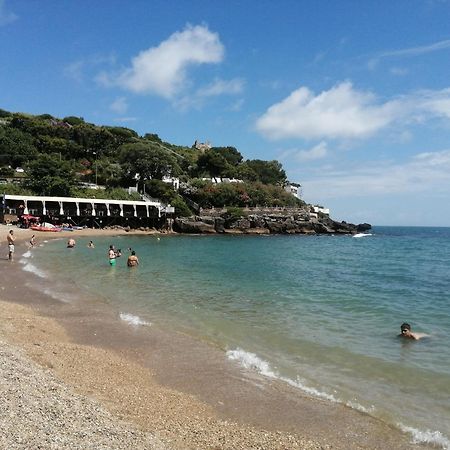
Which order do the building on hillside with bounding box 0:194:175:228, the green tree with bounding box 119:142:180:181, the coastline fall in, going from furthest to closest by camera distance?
the green tree with bounding box 119:142:180:181 < the building on hillside with bounding box 0:194:175:228 < the coastline

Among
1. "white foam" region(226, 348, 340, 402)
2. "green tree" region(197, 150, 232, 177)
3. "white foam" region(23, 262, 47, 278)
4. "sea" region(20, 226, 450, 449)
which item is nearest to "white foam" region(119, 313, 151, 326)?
"sea" region(20, 226, 450, 449)

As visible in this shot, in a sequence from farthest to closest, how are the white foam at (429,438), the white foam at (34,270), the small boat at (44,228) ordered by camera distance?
the small boat at (44,228) < the white foam at (34,270) < the white foam at (429,438)

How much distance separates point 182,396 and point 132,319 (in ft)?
22.0

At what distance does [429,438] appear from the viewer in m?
6.79

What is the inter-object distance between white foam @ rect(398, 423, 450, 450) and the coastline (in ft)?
0.75

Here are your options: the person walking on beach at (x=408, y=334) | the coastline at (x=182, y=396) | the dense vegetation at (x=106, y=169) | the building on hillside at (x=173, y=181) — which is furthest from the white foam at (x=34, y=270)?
the building on hillside at (x=173, y=181)

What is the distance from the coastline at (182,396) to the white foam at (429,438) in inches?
9.0

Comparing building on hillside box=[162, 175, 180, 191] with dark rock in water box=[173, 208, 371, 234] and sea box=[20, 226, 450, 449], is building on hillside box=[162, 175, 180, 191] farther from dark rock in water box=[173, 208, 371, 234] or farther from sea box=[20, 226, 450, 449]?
sea box=[20, 226, 450, 449]

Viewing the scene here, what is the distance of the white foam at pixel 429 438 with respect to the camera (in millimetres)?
6656

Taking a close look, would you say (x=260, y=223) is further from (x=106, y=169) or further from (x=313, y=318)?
(x=313, y=318)

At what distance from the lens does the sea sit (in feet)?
28.8

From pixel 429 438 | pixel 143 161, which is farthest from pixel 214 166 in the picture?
pixel 429 438

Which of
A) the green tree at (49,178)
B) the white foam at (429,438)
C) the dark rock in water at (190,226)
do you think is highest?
the green tree at (49,178)

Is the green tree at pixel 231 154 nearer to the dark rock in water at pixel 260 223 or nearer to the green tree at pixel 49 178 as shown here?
the dark rock in water at pixel 260 223
